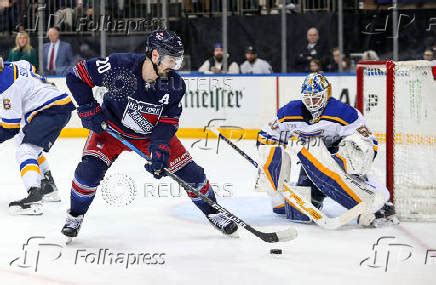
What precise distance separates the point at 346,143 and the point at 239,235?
2.27 ft

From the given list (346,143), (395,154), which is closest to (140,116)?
(346,143)

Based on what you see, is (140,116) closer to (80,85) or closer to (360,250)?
(80,85)

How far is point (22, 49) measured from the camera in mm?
8977

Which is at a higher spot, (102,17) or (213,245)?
(102,17)

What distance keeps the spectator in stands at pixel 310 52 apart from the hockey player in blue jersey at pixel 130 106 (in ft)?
16.2

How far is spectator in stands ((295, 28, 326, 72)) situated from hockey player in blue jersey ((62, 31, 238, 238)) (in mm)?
4935

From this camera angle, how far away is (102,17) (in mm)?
9109

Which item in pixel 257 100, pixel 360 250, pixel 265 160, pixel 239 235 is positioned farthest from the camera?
pixel 257 100

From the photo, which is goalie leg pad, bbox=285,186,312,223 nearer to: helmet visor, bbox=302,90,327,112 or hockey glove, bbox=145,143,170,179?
helmet visor, bbox=302,90,327,112

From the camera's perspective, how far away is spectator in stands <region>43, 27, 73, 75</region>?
363 inches

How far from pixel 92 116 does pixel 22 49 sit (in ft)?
17.4

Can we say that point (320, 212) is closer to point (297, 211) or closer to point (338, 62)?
point (297, 211)

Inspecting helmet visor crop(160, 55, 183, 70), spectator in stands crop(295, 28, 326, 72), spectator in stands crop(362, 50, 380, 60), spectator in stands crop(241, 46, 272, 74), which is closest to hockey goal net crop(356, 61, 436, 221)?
helmet visor crop(160, 55, 183, 70)

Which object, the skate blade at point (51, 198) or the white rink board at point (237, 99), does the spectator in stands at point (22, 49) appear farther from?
the skate blade at point (51, 198)
